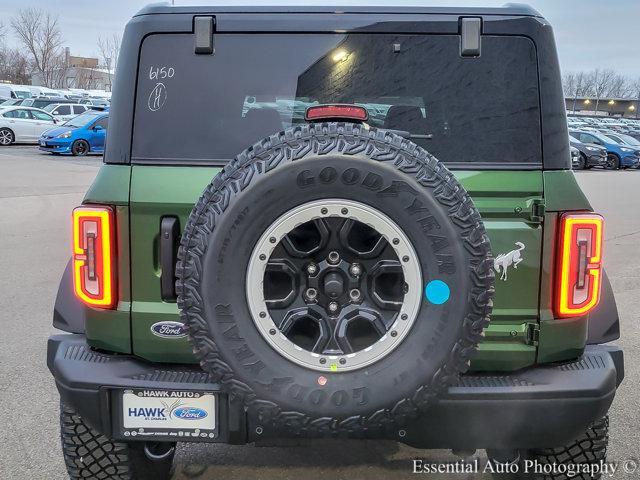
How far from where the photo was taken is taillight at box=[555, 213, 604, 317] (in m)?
2.50

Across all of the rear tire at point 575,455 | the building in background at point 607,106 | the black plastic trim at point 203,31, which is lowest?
the rear tire at point 575,455

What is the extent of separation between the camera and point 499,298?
100 inches

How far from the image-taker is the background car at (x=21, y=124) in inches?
1000

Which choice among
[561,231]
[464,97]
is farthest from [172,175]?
[561,231]

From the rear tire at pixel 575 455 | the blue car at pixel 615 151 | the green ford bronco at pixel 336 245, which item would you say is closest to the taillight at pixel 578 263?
the green ford bronco at pixel 336 245

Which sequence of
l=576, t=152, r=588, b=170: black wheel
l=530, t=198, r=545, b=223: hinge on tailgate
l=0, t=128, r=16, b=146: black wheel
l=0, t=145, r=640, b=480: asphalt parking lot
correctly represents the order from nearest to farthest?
1. l=530, t=198, r=545, b=223: hinge on tailgate
2. l=0, t=145, r=640, b=480: asphalt parking lot
3. l=0, t=128, r=16, b=146: black wheel
4. l=576, t=152, r=588, b=170: black wheel

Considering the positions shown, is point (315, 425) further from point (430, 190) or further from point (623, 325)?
point (623, 325)

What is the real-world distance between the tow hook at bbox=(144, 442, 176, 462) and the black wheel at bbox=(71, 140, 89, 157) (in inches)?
831

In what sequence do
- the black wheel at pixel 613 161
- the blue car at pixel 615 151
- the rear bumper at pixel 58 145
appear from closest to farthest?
the rear bumper at pixel 58 145 < the blue car at pixel 615 151 < the black wheel at pixel 613 161

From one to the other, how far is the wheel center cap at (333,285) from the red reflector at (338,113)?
1.76 ft

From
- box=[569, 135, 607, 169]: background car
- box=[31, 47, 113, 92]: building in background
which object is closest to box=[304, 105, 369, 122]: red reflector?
box=[569, 135, 607, 169]: background car

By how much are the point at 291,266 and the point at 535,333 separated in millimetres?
949

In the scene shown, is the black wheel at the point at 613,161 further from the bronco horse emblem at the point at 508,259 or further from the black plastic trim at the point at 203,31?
the black plastic trim at the point at 203,31

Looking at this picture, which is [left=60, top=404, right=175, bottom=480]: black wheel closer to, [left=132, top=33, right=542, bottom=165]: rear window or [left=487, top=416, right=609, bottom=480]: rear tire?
[left=132, top=33, right=542, bottom=165]: rear window
